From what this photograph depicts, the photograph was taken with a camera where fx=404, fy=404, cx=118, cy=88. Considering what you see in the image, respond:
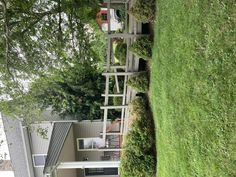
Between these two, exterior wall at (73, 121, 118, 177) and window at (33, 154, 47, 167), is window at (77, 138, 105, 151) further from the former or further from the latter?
window at (33, 154, 47, 167)

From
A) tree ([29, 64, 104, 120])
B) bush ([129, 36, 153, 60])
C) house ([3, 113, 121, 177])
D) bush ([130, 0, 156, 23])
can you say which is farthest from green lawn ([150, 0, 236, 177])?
tree ([29, 64, 104, 120])

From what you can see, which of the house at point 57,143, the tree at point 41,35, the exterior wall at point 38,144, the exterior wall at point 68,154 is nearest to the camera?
the tree at point 41,35

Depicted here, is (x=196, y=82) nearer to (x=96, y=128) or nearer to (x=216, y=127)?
(x=216, y=127)

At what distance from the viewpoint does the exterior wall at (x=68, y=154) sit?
20061 millimetres

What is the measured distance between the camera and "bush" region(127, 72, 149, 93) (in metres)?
13.2

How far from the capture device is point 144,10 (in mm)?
11609

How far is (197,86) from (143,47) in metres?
4.84

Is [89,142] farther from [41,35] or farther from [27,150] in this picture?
[41,35]

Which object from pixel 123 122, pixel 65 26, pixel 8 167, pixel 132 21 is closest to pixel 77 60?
pixel 65 26

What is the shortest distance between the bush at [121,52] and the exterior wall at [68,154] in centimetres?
722

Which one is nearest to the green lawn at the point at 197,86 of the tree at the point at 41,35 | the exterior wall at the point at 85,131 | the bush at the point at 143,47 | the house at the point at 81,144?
the bush at the point at 143,47

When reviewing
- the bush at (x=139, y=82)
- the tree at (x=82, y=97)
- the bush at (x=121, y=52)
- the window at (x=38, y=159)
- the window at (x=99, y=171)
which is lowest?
the window at (x=99, y=171)

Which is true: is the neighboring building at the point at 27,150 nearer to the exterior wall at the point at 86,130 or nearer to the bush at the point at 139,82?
the exterior wall at the point at 86,130

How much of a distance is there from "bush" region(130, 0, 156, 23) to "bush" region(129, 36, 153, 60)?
0.68m
